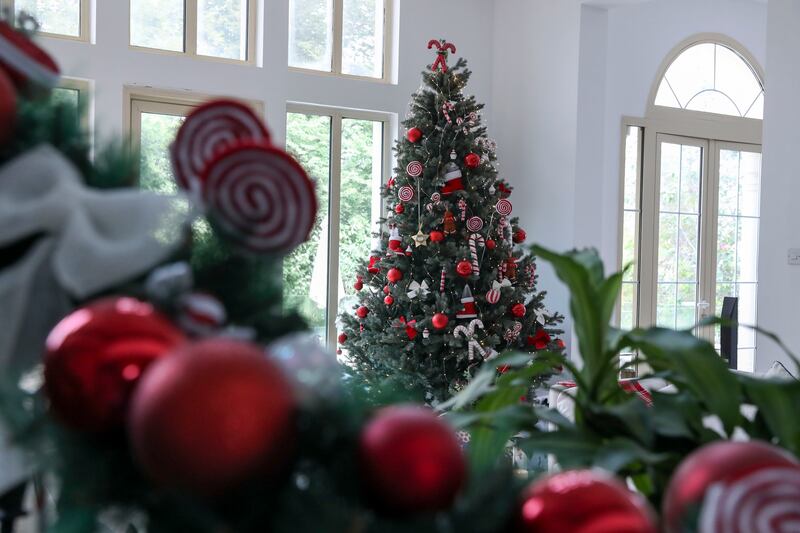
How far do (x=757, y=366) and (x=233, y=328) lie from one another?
4845 millimetres

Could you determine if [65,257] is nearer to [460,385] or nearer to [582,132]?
[460,385]

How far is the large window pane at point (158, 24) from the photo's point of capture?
501 cm

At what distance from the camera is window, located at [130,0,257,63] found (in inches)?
198

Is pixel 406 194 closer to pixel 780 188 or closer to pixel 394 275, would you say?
pixel 394 275

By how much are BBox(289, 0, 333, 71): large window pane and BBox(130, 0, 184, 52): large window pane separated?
2.50 ft

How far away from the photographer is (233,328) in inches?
15.4

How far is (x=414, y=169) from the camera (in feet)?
15.8

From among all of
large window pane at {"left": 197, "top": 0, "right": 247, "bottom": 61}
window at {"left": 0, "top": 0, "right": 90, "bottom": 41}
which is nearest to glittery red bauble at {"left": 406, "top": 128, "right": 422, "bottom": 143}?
large window pane at {"left": 197, "top": 0, "right": 247, "bottom": 61}

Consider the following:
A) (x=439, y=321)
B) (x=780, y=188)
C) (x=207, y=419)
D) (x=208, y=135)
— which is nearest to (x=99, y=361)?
(x=207, y=419)

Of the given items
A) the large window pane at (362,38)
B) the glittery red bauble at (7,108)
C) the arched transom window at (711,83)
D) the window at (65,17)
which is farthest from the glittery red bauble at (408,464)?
the arched transom window at (711,83)

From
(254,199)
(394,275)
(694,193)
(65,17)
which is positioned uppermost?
(65,17)

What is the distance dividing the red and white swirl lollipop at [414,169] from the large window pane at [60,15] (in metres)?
2.13

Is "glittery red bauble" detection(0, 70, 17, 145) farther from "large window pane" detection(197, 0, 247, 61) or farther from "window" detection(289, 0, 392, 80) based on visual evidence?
"window" detection(289, 0, 392, 80)

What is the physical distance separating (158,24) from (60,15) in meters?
0.57
